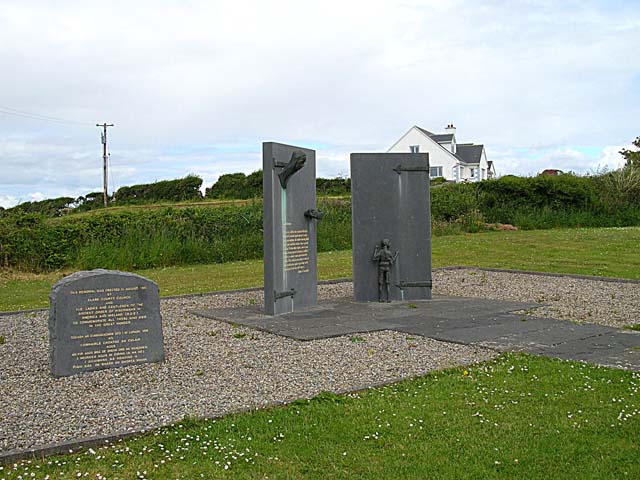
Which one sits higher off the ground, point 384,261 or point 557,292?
point 384,261

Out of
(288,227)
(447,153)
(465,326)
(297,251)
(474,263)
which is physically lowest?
(465,326)

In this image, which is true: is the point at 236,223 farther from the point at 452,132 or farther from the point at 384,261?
the point at 452,132

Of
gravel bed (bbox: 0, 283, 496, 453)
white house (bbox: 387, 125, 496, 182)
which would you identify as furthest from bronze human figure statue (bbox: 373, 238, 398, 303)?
white house (bbox: 387, 125, 496, 182)

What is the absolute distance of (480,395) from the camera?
584 cm

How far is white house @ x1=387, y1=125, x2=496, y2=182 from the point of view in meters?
56.2

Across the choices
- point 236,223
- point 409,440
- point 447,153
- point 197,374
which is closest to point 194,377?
point 197,374

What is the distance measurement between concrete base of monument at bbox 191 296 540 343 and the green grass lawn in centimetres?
346

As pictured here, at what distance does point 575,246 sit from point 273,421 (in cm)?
Result: 1595

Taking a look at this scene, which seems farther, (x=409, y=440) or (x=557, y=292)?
(x=557, y=292)

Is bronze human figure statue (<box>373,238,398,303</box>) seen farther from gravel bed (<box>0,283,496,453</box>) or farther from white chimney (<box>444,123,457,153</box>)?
white chimney (<box>444,123,457,153</box>)

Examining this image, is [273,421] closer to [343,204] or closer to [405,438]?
[405,438]

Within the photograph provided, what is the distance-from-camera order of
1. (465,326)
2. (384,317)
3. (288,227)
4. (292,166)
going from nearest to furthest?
(465,326) → (384,317) → (292,166) → (288,227)

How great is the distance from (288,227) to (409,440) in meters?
5.73

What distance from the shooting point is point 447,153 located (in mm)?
56031
